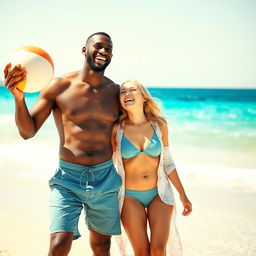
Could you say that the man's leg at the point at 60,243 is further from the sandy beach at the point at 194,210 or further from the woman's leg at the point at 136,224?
the sandy beach at the point at 194,210

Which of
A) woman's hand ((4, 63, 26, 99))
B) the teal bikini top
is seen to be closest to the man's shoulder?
woman's hand ((4, 63, 26, 99))

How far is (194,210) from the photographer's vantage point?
219 inches

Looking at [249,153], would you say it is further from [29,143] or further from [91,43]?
[91,43]

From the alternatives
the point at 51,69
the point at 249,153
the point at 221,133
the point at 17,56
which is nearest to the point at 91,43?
the point at 51,69

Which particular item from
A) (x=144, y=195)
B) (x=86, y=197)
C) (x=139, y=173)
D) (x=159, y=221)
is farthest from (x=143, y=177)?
(x=86, y=197)

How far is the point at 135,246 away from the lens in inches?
126

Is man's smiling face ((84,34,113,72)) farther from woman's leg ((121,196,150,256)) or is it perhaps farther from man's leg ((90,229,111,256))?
man's leg ((90,229,111,256))

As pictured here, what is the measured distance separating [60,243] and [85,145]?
0.88 metres

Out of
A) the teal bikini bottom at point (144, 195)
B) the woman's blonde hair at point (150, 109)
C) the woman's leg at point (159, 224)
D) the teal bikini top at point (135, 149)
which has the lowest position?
the woman's leg at point (159, 224)

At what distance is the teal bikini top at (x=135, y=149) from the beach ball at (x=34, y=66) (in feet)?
3.15

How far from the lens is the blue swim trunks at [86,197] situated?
293 cm

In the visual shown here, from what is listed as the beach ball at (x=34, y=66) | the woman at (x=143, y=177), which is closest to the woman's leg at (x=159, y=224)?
the woman at (x=143, y=177)

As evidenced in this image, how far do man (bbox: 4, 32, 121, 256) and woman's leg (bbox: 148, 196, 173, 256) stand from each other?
0.34 metres

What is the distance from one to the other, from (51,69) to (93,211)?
4.49ft
